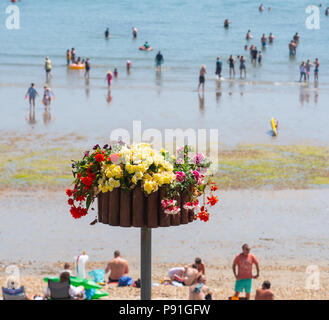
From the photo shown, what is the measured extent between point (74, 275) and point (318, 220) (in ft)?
20.0

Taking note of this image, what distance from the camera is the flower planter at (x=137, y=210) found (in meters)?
5.36

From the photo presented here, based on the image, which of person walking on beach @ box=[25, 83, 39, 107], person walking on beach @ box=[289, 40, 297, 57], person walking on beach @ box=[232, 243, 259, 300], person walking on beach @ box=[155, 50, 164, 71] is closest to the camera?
person walking on beach @ box=[232, 243, 259, 300]

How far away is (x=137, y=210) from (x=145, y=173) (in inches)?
11.2

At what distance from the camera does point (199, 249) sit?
14555 mm

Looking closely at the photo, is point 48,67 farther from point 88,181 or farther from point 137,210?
point 137,210

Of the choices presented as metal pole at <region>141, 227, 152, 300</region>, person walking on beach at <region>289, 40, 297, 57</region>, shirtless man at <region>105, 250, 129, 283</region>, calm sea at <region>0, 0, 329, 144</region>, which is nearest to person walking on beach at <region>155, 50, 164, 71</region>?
calm sea at <region>0, 0, 329, 144</region>

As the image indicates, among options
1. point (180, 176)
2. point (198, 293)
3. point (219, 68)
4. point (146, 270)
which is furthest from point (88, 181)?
point (219, 68)

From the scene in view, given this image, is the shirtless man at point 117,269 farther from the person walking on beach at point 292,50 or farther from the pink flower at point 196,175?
the person walking on beach at point 292,50

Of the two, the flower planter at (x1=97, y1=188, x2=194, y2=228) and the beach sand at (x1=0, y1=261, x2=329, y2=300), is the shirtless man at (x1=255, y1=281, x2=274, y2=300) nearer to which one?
the beach sand at (x1=0, y1=261, x2=329, y2=300)

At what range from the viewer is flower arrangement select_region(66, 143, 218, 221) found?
17.9 feet

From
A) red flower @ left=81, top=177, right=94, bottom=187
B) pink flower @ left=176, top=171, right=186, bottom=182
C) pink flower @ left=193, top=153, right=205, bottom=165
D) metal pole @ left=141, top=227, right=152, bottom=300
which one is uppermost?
pink flower @ left=193, top=153, right=205, bottom=165

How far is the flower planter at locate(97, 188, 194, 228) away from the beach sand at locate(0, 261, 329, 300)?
5823 mm

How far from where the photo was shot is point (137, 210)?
17.6 ft
